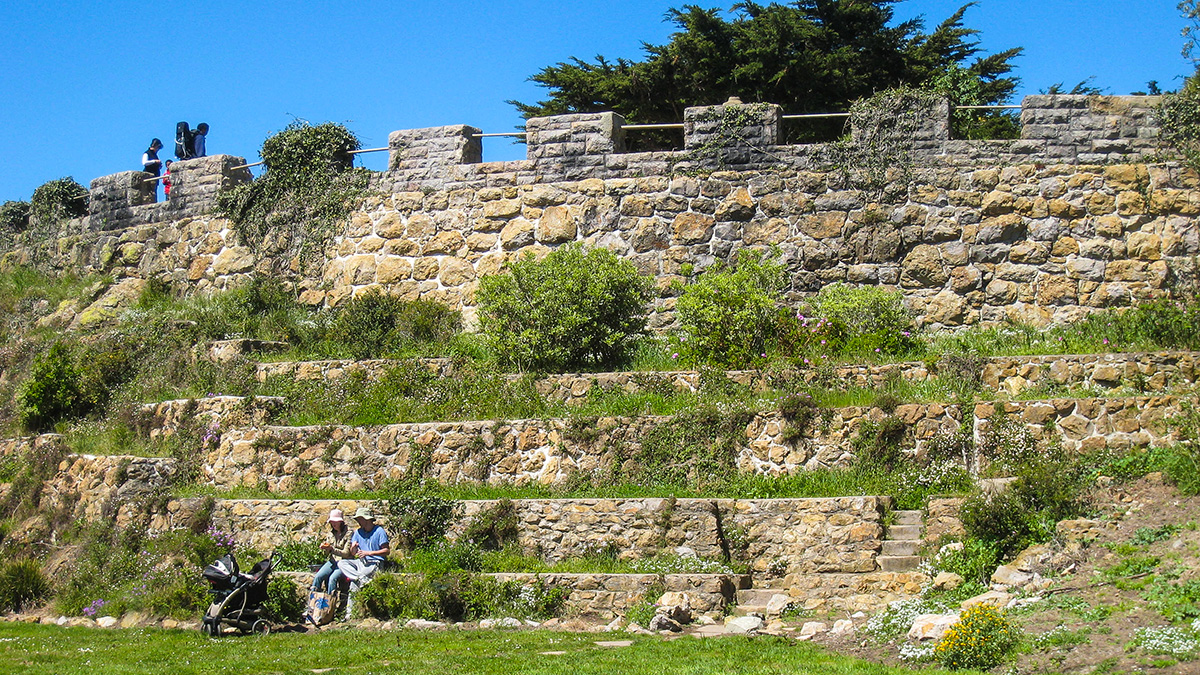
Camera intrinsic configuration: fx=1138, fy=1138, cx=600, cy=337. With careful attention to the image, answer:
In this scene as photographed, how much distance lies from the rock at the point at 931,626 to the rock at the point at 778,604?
5.95ft

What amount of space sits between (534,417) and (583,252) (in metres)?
3.39

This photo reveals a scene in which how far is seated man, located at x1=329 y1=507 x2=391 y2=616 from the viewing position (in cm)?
1203

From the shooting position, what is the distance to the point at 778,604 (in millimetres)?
10844

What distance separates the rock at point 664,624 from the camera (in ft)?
34.2

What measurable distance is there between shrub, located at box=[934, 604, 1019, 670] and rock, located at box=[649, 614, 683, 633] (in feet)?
8.79

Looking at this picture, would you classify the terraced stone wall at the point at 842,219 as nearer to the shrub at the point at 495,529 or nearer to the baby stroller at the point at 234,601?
the shrub at the point at 495,529

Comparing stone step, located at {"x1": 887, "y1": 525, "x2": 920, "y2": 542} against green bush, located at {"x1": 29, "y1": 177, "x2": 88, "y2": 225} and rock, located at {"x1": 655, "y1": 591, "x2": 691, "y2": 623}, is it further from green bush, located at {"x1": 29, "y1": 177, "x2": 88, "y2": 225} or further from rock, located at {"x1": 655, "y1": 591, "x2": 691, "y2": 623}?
green bush, located at {"x1": 29, "y1": 177, "x2": 88, "y2": 225}

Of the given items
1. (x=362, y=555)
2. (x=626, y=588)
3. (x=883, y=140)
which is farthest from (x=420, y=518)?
(x=883, y=140)

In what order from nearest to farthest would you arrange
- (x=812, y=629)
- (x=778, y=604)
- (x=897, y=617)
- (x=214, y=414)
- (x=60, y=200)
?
(x=897, y=617) < (x=812, y=629) < (x=778, y=604) < (x=214, y=414) < (x=60, y=200)

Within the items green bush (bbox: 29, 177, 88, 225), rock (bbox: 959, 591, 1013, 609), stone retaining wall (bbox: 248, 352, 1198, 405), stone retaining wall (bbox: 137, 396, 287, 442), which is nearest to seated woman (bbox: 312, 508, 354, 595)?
stone retaining wall (bbox: 137, 396, 287, 442)

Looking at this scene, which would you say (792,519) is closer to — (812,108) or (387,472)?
(387,472)

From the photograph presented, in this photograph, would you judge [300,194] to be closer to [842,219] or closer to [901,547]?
[842,219]

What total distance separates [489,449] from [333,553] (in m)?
2.46

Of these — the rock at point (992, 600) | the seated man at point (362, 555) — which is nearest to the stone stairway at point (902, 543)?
the rock at point (992, 600)
